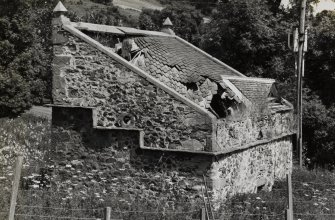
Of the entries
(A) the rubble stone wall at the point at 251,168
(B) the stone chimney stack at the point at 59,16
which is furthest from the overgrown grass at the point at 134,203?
(B) the stone chimney stack at the point at 59,16

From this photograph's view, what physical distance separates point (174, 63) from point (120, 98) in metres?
2.84

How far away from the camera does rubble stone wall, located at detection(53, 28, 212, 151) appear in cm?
1346

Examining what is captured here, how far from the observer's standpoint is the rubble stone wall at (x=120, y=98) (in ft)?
44.2

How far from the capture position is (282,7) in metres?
28.9

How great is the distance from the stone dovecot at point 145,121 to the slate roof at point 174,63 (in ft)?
0.13

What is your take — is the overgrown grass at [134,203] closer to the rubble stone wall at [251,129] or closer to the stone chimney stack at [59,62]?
the rubble stone wall at [251,129]

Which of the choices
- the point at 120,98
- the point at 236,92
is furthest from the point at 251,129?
the point at 120,98

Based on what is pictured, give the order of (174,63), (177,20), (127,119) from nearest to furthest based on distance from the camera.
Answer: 1. (127,119)
2. (174,63)
3. (177,20)

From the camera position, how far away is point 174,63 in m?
16.4

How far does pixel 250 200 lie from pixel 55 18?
6604mm

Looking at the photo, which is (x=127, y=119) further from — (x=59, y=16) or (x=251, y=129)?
(x=251, y=129)

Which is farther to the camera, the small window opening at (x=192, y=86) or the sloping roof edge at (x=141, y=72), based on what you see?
the small window opening at (x=192, y=86)

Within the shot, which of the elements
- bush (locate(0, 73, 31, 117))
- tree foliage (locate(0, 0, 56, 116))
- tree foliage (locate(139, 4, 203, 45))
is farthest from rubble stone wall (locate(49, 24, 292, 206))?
tree foliage (locate(139, 4, 203, 45))

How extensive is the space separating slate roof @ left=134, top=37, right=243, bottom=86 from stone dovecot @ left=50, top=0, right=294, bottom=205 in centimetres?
4
